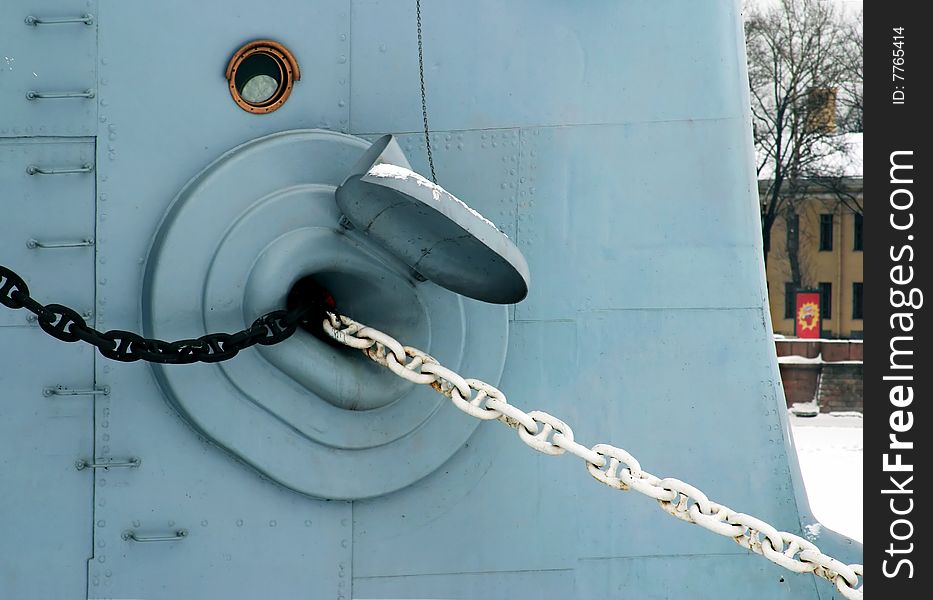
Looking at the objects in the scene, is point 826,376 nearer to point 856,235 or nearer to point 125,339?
point 856,235

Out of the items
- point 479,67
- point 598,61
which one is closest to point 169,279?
point 479,67

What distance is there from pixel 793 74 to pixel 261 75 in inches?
1208

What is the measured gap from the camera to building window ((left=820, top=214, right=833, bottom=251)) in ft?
131

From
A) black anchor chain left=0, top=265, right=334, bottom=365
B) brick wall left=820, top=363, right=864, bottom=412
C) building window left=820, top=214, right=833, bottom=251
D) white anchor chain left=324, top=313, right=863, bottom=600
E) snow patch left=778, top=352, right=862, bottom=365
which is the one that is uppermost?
building window left=820, top=214, right=833, bottom=251

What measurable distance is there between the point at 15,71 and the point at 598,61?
1721mm

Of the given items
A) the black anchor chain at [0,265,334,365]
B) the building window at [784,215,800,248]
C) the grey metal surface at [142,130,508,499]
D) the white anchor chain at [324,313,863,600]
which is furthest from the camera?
the building window at [784,215,800,248]

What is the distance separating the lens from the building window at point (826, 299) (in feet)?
133

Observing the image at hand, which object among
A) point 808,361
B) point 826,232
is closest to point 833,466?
point 808,361

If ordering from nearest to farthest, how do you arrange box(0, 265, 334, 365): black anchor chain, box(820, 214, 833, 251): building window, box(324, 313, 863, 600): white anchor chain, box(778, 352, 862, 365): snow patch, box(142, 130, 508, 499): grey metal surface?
box(324, 313, 863, 600): white anchor chain
box(0, 265, 334, 365): black anchor chain
box(142, 130, 508, 499): grey metal surface
box(778, 352, 862, 365): snow patch
box(820, 214, 833, 251): building window

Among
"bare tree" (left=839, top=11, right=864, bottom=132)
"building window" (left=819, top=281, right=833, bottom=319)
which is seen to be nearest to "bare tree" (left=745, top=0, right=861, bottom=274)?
"bare tree" (left=839, top=11, right=864, bottom=132)

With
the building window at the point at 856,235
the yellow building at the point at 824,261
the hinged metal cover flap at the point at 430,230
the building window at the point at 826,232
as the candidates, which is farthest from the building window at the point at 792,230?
the hinged metal cover flap at the point at 430,230

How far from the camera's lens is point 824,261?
40.4 metres

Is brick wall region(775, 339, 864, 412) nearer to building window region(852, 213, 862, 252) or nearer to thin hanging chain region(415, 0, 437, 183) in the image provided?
building window region(852, 213, 862, 252)

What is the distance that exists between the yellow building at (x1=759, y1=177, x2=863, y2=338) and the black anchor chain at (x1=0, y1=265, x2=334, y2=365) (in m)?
35.6
